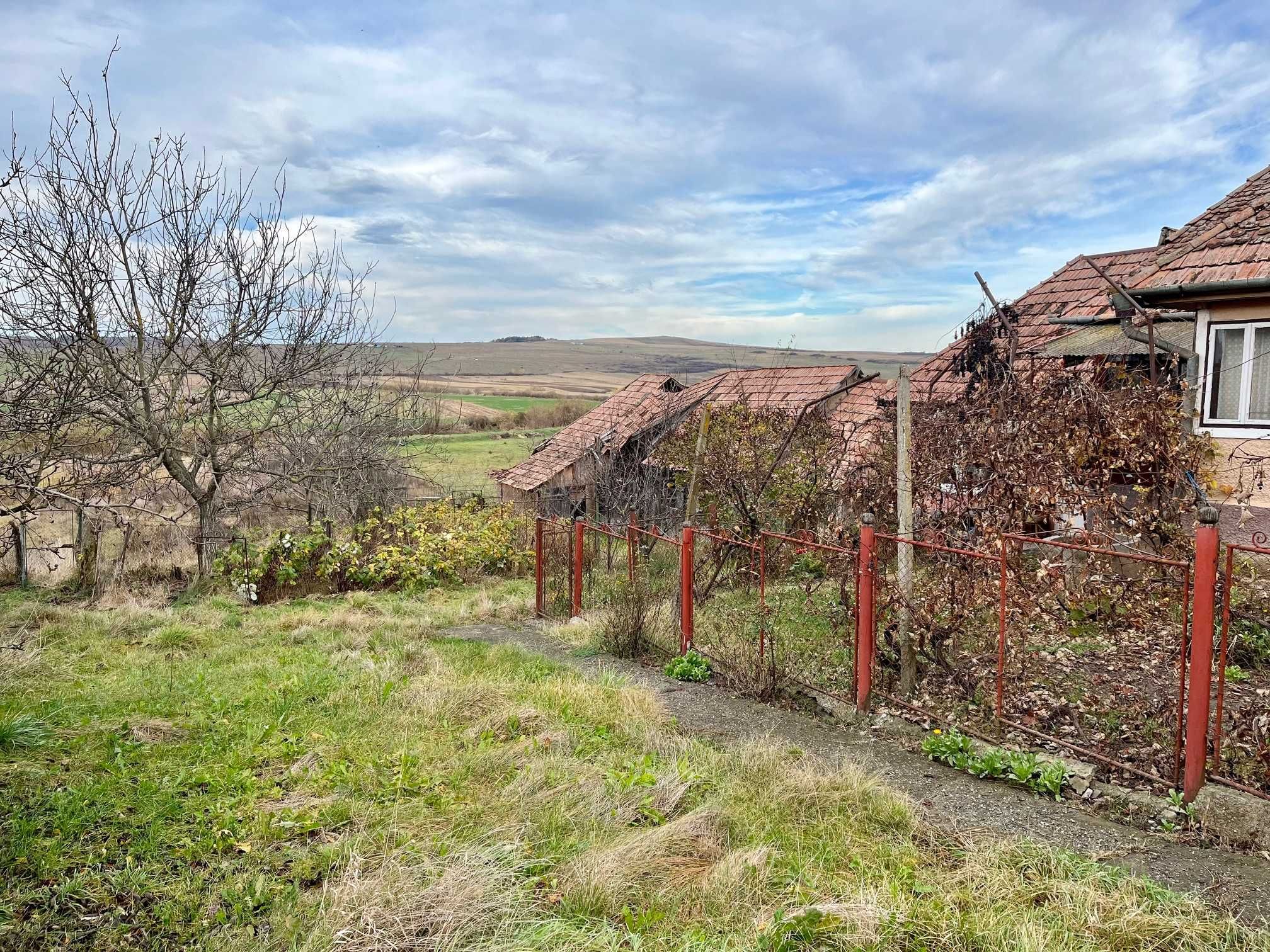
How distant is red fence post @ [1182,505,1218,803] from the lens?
15.2ft

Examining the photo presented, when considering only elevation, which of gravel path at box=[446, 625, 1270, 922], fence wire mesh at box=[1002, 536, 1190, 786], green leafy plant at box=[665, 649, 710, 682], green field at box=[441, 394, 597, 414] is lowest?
green leafy plant at box=[665, 649, 710, 682]

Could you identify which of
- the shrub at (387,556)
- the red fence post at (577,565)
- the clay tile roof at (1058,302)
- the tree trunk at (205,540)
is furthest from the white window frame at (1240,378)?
the tree trunk at (205,540)

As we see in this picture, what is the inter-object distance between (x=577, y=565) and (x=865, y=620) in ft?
18.2

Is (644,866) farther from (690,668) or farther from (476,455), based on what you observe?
(476,455)

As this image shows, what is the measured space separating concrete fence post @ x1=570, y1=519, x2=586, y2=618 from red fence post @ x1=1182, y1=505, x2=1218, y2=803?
291 inches

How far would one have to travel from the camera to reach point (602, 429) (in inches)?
971

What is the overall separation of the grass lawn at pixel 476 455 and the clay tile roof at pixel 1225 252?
75.8 ft

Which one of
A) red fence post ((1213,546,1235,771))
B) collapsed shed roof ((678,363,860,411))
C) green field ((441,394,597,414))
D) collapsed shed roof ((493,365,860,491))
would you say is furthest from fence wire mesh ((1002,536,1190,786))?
green field ((441,394,597,414))

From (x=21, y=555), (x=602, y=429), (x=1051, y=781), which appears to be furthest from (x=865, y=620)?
(x=602, y=429)

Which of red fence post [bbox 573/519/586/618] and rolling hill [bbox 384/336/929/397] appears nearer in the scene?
red fence post [bbox 573/519/586/618]

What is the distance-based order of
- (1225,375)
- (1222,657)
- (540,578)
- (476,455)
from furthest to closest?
(476,455)
(540,578)
(1225,375)
(1222,657)

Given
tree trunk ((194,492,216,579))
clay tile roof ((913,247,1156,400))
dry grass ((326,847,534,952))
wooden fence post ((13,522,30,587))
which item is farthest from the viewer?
wooden fence post ((13,522,30,587))

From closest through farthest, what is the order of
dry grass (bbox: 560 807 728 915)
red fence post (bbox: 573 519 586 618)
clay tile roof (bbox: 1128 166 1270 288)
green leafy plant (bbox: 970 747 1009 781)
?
1. dry grass (bbox: 560 807 728 915)
2. green leafy plant (bbox: 970 747 1009 781)
3. clay tile roof (bbox: 1128 166 1270 288)
4. red fence post (bbox: 573 519 586 618)

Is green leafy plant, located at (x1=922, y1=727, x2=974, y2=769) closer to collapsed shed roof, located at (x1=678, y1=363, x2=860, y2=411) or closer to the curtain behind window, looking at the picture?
the curtain behind window
